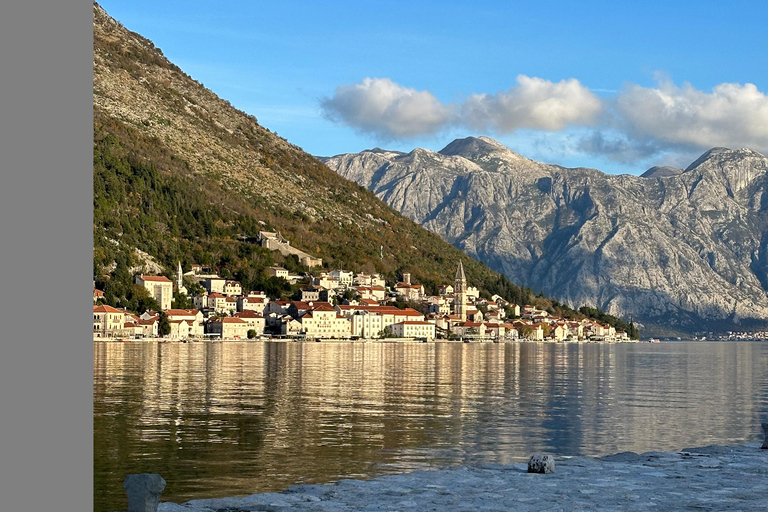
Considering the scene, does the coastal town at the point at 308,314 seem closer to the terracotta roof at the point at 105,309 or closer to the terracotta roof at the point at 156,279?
the terracotta roof at the point at 156,279

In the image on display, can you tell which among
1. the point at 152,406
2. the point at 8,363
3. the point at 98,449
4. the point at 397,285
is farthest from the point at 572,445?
the point at 397,285

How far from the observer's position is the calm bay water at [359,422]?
2100 cm

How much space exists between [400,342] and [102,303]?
51105mm

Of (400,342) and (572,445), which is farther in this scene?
(400,342)

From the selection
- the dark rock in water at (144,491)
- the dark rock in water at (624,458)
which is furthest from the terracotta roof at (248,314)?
the dark rock in water at (144,491)

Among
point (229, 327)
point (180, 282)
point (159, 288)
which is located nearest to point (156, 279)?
point (159, 288)

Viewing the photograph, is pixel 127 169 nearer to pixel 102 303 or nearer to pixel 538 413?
pixel 102 303

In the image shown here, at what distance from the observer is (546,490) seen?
16422 mm

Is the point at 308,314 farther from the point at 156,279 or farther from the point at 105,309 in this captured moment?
the point at 105,309

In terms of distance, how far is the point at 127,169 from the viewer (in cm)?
17688

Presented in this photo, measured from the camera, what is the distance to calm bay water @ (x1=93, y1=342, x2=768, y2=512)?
2100 cm

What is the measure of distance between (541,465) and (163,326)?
124m

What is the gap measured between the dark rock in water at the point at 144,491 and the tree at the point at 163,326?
412 feet

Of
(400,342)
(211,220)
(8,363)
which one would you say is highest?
(211,220)
